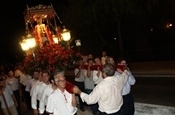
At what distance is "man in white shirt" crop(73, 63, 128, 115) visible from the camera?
5.98 m

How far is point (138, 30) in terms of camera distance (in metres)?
30.5

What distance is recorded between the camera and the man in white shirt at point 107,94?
598cm

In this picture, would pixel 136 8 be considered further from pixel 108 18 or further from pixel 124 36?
pixel 124 36

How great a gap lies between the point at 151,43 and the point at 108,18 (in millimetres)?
6209

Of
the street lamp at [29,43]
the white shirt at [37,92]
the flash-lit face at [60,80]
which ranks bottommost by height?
the white shirt at [37,92]

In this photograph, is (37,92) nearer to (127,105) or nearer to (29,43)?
(127,105)

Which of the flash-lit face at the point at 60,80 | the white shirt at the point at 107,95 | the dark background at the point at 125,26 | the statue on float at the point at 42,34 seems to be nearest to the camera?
the flash-lit face at the point at 60,80

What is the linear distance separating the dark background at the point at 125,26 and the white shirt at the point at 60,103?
1933 cm

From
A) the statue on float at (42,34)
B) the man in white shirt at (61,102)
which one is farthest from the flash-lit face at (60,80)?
the statue on float at (42,34)

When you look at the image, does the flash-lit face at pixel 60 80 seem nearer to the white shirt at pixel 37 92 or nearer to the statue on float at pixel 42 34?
the white shirt at pixel 37 92

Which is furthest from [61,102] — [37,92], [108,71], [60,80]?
[37,92]

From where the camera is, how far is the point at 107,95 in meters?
6.04

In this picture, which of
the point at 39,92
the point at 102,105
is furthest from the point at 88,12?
the point at 102,105

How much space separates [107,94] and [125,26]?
24.3 metres
